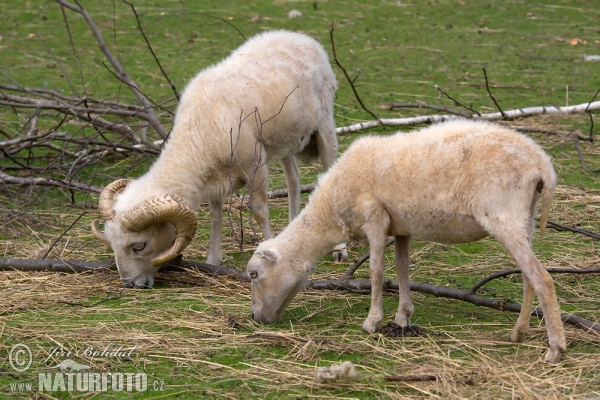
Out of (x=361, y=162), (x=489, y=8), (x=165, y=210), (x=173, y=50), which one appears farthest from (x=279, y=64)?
(x=489, y=8)

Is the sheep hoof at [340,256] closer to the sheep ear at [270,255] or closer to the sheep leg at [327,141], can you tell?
the sheep leg at [327,141]

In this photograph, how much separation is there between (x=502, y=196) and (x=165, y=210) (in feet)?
9.24

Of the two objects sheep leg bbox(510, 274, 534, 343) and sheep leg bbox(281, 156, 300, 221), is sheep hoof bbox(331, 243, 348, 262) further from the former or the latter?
sheep leg bbox(510, 274, 534, 343)

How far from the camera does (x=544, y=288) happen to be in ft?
16.7

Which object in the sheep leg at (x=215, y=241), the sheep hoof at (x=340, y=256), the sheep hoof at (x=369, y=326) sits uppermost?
the sheep hoof at (x=369, y=326)

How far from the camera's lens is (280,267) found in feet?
20.0

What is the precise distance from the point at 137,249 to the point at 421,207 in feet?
8.80

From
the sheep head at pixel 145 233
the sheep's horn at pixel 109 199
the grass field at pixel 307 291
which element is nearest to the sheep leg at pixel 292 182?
the grass field at pixel 307 291

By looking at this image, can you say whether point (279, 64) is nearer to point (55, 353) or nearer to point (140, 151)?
point (140, 151)

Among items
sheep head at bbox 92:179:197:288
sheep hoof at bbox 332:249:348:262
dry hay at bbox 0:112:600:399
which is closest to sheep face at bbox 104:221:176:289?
sheep head at bbox 92:179:197:288

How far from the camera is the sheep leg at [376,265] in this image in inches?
229

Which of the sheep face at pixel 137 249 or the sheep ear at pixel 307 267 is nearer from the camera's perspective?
the sheep ear at pixel 307 267

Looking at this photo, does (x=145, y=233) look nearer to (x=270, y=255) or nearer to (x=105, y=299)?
(x=105, y=299)

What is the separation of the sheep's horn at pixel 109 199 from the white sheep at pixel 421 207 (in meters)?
1.59
